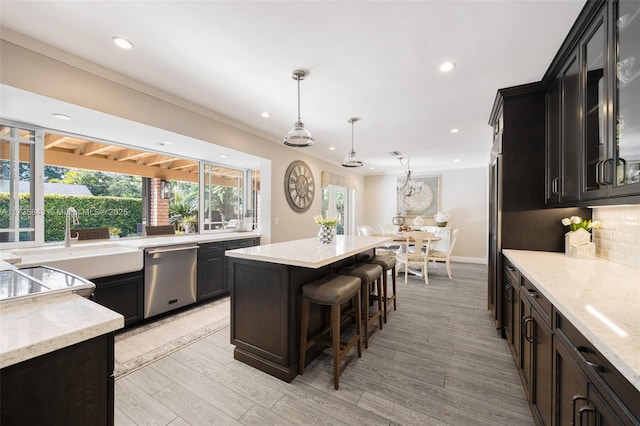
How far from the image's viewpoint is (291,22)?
174 cm

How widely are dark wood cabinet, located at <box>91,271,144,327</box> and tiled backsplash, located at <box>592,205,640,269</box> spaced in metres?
4.27

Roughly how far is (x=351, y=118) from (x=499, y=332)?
305 centimetres

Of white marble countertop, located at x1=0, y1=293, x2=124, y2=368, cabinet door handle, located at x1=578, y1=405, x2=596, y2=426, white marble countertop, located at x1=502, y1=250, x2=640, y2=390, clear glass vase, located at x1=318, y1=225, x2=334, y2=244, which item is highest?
clear glass vase, located at x1=318, y1=225, x2=334, y2=244

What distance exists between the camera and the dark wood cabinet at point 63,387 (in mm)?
695

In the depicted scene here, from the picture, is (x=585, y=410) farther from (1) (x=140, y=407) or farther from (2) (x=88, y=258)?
(2) (x=88, y=258)

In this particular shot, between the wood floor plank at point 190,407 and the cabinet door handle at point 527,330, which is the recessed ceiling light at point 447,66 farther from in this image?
the wood floor plank at point 190,407

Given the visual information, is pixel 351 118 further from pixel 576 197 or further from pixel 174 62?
pixel 576 197

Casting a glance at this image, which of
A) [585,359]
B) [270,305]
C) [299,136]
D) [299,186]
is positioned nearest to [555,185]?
[585,359]

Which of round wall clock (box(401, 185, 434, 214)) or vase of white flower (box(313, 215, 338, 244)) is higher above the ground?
round wall clock (box(401, 185, 434, 214))

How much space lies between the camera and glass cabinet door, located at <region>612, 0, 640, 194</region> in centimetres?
118

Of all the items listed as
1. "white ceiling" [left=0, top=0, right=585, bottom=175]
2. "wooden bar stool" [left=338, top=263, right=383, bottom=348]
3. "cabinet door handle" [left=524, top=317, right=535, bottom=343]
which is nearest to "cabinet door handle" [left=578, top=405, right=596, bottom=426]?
"cabinet door handle" [left=524, top=317, right=535, bottom=343]

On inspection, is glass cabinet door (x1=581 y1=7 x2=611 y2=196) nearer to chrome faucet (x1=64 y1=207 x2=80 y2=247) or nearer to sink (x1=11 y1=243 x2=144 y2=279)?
sink (x1=11 y1=243 x2=144 y2=279)

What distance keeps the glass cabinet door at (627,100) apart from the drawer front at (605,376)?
29.4 inches

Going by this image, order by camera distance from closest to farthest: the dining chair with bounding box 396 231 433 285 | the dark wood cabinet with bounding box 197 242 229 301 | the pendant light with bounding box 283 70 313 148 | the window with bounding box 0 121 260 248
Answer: the pendant light with bounding box 283 70 313 148
the window with bounding box 0 121 260 248
the dark wood cabinet with bounding box 197 242 229 301
the dining chair with bounding box 396 231 433 285
